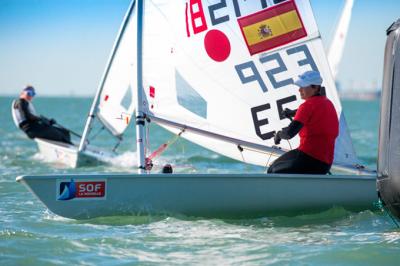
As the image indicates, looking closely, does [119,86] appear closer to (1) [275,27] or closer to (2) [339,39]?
(1) [275,27]

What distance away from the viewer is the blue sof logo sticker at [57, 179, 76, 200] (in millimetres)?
5000

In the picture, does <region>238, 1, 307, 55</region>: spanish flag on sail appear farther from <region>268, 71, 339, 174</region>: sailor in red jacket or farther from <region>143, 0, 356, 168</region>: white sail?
<region>268, 71, 339, 174</region>: sailor in red jacket

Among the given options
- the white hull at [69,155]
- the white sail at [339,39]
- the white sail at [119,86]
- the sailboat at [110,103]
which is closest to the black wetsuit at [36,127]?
the white hull at [69,155]

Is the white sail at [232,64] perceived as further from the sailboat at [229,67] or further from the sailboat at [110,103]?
the sailboat at [110,103]

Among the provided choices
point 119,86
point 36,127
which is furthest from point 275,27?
point 36,127

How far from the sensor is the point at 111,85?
31.3 ft

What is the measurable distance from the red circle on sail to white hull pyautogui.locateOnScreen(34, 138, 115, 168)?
369 centimetres

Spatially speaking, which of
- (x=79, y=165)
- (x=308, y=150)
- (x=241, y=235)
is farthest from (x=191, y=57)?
(x=79, y=165)

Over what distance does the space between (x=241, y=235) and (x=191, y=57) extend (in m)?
1.80

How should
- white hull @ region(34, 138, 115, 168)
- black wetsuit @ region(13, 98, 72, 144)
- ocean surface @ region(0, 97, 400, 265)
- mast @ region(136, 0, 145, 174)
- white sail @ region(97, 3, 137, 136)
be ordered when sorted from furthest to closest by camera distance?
black wetsuit @ region(13, 98, 72, 144) → white hull @ region(34, 138, 115, 168) → white sail @ region(97, 3, 137, 136) → mast @ region(136, 0, 145, 174) → ocean surface @ region(0, 97, 400, 265)

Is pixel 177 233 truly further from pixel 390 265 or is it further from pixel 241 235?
pixel 390 265

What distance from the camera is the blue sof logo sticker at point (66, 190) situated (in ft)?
16.4

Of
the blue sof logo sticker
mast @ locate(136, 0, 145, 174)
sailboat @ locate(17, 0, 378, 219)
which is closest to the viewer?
the blue sof logo sticker

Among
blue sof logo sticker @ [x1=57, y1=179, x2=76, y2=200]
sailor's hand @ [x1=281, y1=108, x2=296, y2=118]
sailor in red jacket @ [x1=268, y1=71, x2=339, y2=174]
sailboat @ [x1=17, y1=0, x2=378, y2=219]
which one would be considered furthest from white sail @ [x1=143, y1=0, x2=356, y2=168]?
blue sof logo sticker @ [x1=57, y1=179, x2=76, y2=200]
